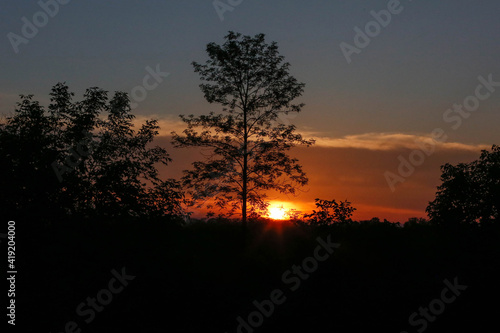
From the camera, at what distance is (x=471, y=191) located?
58.6 m

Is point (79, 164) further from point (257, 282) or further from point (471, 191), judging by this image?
point (471, 191)

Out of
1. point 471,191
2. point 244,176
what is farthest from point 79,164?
point 471,191

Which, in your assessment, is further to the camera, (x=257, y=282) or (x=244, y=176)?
(x=244, y=176)

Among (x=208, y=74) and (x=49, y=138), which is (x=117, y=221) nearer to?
(x=49, y=138)

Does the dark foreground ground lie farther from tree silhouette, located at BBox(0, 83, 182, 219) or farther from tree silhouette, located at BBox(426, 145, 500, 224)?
tree silhouette, located at BBox(426, 145, 500, 224)

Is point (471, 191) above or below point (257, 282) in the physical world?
above

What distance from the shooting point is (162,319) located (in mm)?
31984

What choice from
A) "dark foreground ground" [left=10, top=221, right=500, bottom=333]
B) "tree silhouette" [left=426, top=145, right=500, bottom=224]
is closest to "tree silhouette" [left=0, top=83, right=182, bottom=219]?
"dark foreground ground" [left=10, top=221, right=500, bottom=333]

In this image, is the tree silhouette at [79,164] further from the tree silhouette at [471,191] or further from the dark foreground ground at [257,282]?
the tree silhouette at [471,191]

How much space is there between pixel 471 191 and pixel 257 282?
35864 mm

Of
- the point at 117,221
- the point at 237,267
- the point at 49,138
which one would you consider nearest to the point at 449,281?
the point at 237,267

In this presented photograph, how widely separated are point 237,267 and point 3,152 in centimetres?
1798

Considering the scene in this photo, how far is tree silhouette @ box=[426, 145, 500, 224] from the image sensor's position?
→ 5722 cm

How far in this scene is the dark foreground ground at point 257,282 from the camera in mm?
30359
